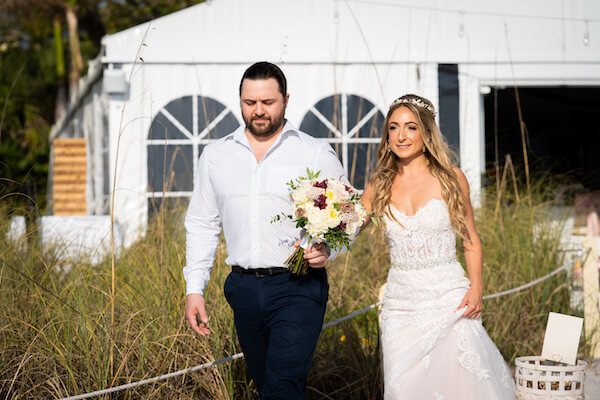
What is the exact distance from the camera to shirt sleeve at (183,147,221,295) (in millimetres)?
3480

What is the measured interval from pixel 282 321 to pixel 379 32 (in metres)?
7.33

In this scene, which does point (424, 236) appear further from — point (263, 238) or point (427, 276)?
point (263, 238)

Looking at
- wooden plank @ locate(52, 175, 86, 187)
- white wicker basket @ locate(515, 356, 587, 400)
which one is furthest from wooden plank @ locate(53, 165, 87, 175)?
white wicker basket @ locate(515, 356, 587, 400)

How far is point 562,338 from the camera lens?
4168 mm

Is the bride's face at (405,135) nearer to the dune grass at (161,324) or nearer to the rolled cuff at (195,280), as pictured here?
the rolled cuff at (195,280)

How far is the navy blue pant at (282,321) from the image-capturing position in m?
3.16

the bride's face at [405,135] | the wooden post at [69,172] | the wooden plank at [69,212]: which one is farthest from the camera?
the wooden post at [69,172]

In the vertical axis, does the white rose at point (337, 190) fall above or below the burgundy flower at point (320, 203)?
above

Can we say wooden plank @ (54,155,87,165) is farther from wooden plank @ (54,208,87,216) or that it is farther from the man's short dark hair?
the man's short dark hair

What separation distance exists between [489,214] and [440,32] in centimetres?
403

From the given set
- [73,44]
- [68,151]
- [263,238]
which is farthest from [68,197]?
[73,44]

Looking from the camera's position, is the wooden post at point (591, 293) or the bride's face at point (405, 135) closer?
the bride's face at point (405, 135)

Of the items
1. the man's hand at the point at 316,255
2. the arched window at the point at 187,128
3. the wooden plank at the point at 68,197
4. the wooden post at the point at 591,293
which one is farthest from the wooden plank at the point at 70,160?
the man's hand at the point at 316,255

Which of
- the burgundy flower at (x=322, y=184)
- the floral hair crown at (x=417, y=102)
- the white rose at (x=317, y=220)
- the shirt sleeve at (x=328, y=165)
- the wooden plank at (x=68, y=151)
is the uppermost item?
the wooden plank at (x=68, y=151)
